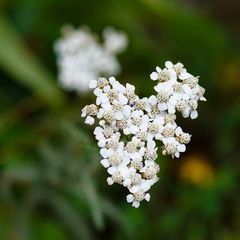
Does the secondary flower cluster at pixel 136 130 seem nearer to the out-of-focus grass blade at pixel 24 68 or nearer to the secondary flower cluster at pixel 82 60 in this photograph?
the secondary flower cluster at pixel 82 60

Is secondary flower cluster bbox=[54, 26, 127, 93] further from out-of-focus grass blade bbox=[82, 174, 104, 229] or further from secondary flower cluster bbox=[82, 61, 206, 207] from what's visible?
secondary flower cluster bbox=[82, 61, 206, 207]

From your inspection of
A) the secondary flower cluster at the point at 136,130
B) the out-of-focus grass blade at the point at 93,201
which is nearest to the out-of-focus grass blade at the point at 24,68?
the out-of-focus grass blade at the point at 93,201

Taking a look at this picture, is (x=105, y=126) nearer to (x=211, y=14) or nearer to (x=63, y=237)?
(x=63, y=237)

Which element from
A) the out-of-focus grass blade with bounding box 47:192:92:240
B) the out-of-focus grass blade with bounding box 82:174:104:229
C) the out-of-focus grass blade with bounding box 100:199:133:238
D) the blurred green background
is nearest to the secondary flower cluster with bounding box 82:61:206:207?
the blurred green background

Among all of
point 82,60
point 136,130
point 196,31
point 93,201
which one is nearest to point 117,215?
point 93,201

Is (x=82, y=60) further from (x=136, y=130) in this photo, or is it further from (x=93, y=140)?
(x=136, y=130)

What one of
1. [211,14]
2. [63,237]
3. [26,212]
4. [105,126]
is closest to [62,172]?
[26,212]

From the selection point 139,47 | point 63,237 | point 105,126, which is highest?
point 139,47
